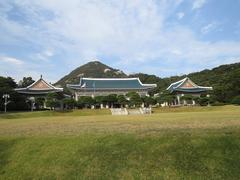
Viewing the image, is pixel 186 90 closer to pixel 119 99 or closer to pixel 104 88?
pixel 119 99

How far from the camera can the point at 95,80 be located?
65.9 metres

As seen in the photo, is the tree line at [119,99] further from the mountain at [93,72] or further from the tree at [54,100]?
the mountain at [93,72]

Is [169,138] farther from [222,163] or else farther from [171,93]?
[171,93]

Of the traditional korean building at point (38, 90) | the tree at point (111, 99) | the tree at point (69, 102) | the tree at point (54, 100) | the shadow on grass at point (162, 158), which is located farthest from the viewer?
the traditional korean building at point (38, 90)

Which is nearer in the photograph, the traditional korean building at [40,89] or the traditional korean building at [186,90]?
the traditional korean building at [40,89]

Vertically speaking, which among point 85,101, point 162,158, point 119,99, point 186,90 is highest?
point 186,90

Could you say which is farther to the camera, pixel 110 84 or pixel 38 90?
pixel 110 84

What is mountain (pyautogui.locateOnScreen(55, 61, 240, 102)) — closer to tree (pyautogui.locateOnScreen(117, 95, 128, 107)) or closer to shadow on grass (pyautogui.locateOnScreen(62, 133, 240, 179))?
tree (pyautogui.locateOnScreen(117, 95, 128, 107))

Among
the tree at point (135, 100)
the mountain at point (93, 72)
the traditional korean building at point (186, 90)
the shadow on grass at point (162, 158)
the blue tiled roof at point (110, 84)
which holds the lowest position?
the shadow on grass at point (162, 158)

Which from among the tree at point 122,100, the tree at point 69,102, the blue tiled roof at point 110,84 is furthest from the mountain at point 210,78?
the tree at point 69,102

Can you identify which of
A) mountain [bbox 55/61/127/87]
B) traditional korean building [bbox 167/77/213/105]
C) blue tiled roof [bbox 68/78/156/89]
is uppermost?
mountain [bbox 55/61/127/87]

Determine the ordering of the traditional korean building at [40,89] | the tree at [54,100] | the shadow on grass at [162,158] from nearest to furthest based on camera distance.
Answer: the shadow on grass at [162,158] < the tree at [54,100] < the traditional korean building at [40,89]

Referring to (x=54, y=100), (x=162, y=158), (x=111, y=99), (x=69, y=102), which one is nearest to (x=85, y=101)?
(x=69, y=102)

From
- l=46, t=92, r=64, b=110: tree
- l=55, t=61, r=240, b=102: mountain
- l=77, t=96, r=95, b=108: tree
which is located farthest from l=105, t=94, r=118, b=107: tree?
l=55, t=61, r=240, b=102: mountain
